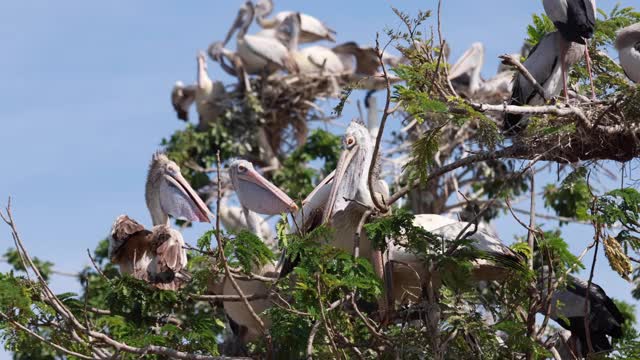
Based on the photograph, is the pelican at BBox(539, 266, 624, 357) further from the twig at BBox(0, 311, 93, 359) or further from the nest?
the twig at BBox(0, 311, 93, 359)

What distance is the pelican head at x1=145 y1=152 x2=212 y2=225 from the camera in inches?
381

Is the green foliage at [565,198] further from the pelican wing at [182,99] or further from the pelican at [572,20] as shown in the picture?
the pelican wing at [182,99]

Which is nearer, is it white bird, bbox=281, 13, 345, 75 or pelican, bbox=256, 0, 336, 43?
white bird, bbox=281, 13, 345, 75

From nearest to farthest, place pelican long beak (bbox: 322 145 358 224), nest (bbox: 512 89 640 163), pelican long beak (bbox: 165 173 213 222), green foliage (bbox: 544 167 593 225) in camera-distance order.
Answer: nest (bbox: 512 89 640 163)
pelican long beak (bbox: 322 145 358 224)
pelican long beak (bbox: 165 173 213 222)
green foliage (bbox: 544 167 593 225)

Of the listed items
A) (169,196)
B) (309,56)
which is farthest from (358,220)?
(309,56)

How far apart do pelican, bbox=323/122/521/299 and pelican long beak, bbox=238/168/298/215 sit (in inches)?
24.4

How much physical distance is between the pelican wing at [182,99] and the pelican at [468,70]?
3608 mm

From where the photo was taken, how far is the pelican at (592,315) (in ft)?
28.0

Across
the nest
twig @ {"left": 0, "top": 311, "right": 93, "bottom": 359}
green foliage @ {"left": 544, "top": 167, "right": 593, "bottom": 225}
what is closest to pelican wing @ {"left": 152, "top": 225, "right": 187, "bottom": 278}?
twig @ {"left": 0, "top": 311, "right": 93, "bottom": 359}

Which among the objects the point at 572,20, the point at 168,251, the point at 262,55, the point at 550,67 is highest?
the point at 262,55

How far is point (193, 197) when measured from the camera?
973 cm

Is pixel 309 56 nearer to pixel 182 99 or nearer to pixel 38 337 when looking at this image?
pixel 182 99

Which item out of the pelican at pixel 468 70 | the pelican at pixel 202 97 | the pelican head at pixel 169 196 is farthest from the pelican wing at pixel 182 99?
the pelican head at pixel 169 196

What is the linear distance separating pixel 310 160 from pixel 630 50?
6854 millimetres
